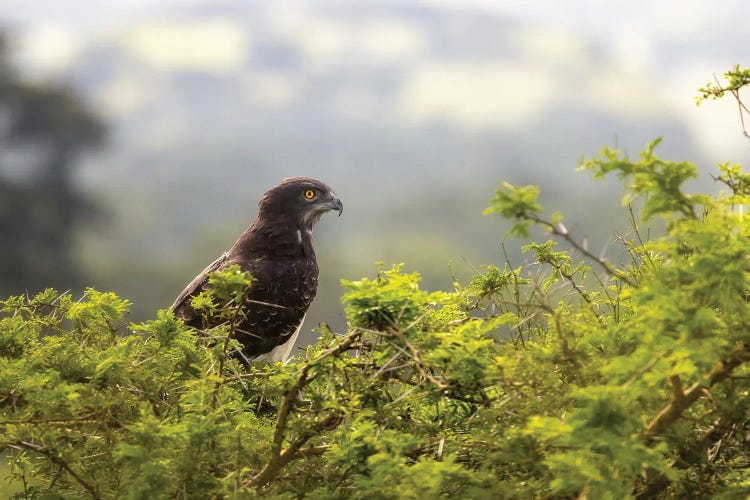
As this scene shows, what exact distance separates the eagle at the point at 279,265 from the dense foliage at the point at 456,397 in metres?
2.28

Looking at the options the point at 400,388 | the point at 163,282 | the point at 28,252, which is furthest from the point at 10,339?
the point at 163,282

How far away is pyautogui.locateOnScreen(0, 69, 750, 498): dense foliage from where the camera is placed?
1785 mm

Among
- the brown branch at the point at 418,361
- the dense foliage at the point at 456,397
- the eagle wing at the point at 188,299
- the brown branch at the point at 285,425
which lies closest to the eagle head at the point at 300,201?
the eagle wing at the point at 188,299

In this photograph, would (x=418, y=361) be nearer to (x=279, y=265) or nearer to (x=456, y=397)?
(x=456, y=397)

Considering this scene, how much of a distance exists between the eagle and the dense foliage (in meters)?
2.28

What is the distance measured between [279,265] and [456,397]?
10.1ft

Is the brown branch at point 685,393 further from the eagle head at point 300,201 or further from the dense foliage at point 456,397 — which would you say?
the eagle head at point 300,201

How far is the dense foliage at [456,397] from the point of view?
70.3 inches

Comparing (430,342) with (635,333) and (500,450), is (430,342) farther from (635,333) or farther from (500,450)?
(635,333)

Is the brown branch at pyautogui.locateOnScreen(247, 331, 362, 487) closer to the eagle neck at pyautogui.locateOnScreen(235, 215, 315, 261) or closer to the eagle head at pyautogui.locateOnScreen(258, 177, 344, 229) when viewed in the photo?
the eagle neck at pyautogui.locateOnScreen(235, 215, 315, 261)

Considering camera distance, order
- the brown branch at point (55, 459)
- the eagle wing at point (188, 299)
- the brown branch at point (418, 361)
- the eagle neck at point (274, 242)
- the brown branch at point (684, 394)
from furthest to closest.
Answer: the eagle neck at point (274, 242), the eagle wing at point (188, 299), the brown branch at point (55, 459), the brown branch at point (418, 361), the brown branch at point (684, 394)

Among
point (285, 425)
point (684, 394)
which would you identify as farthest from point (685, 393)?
point (285, 425)

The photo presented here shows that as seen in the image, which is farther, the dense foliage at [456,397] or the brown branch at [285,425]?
the brown branch at [285,425]

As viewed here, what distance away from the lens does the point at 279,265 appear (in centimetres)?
539
